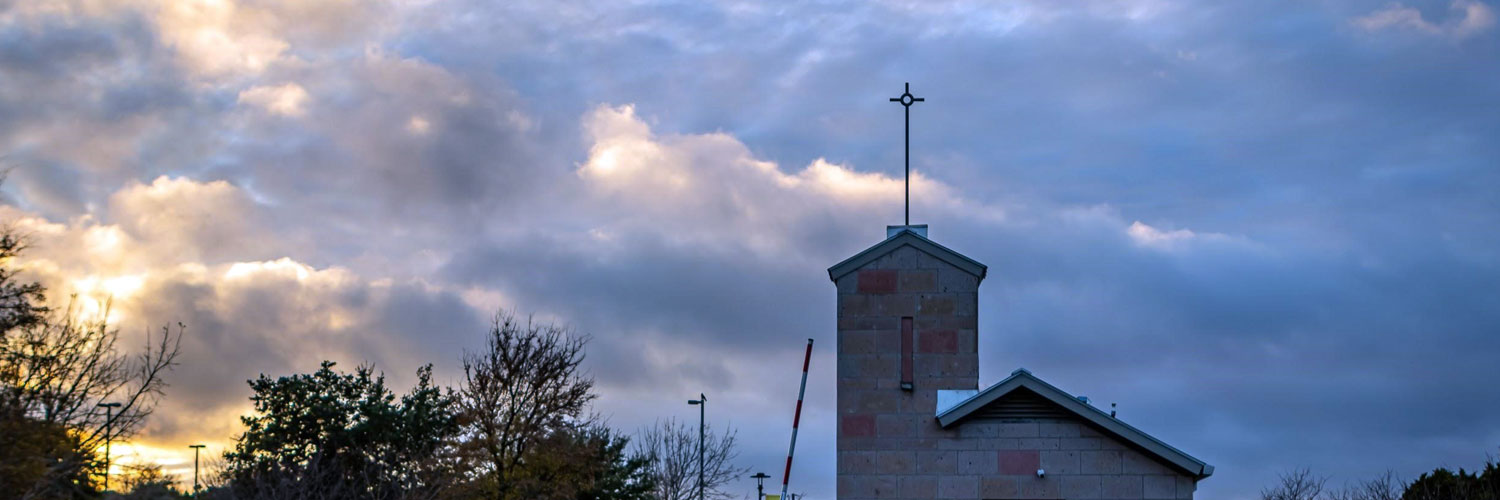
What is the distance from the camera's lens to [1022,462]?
2633 cm

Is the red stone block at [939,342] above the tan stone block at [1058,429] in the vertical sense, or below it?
above

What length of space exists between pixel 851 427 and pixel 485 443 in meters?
26.8

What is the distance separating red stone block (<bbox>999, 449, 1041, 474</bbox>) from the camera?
26.3 m

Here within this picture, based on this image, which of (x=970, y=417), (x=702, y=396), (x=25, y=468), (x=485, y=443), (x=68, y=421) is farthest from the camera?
(x=702, y=396)

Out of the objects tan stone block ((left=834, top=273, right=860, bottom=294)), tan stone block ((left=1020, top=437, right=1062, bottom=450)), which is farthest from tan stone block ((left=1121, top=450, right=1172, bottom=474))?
tan stone block ((left=834, top=273, right=860, bottom=294))

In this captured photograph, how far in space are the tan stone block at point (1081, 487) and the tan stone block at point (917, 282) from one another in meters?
4.35

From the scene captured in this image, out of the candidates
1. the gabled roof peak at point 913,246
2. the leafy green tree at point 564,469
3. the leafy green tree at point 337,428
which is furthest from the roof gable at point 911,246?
the leafy green tree at point 337,428

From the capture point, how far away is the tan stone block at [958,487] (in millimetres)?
26344

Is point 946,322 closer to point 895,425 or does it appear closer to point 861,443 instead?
point 895,425

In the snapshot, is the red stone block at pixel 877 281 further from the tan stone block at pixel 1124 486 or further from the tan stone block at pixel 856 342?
the tan stone block at pixel 1124 486

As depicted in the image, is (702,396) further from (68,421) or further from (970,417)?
(970,417)

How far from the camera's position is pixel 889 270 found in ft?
90.7

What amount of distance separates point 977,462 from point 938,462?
0.71 m

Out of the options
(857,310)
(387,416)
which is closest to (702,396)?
(387,416)
